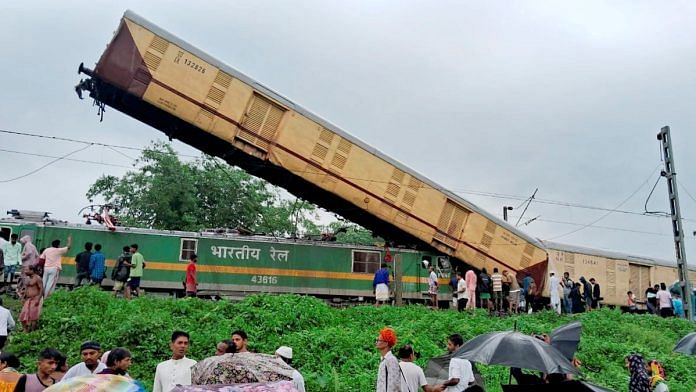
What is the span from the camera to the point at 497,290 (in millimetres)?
17484

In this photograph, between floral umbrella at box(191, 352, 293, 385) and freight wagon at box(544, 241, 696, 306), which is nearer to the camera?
floral umbrella at box(191, 352, 293, 385)

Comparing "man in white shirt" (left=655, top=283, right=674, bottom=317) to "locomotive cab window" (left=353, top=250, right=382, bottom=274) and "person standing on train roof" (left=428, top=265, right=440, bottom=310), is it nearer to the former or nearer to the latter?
"person standing on train roof" (left=428, top=265, right=440, bottom=310)

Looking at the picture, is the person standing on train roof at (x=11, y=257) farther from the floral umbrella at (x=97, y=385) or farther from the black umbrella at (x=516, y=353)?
the floral umbrella at (x=97, y=385)

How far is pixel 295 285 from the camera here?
60.6ft

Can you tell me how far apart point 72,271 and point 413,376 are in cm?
1372

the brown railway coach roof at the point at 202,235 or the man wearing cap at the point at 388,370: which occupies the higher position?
the brown railway coach roof at the point at 202,235

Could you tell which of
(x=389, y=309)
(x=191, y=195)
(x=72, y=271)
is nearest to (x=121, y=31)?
(x=72, y=271)

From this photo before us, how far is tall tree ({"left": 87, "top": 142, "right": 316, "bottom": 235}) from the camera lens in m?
31.8

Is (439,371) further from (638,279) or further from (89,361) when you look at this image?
(638,279)

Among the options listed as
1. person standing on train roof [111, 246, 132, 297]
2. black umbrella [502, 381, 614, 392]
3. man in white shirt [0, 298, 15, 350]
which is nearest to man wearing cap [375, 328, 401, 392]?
black umbrella [502, 381, 614, 392]

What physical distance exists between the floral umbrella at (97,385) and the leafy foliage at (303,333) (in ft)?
17.7

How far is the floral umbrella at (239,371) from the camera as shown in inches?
139

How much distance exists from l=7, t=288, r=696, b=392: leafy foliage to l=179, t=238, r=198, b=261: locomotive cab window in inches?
180

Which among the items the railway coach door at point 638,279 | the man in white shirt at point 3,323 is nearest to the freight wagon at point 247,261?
the man in white shirt at point 3,323
